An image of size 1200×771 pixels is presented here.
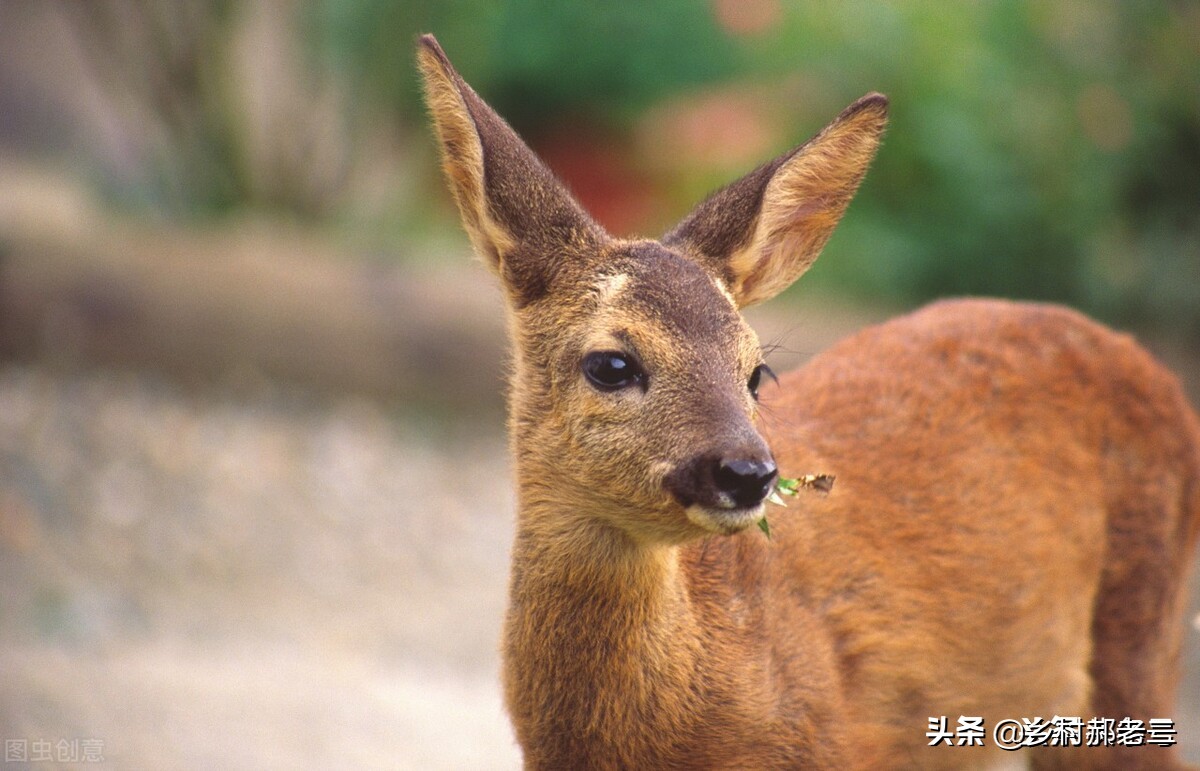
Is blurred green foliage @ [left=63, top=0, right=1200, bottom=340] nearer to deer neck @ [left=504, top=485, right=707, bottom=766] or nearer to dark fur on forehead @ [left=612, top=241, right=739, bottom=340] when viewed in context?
dark fur on forehead @ [left=612, top=241, right=739, bottom=340]

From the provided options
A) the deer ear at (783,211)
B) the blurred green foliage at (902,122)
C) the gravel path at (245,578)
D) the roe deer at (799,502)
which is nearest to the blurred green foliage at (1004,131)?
the blurred green foliage at (902,122)

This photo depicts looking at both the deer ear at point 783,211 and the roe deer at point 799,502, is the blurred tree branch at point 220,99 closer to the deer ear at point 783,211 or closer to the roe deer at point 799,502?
the roe deer at point 799,502

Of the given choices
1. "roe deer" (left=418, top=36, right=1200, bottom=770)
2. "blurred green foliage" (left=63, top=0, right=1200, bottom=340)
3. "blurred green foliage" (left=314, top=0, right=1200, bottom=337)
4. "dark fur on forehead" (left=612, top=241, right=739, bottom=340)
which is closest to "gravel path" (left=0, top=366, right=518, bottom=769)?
"blurred green foliage" (left=63, top=0, right=1200, bottom=340)

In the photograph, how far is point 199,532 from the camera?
8422 mm

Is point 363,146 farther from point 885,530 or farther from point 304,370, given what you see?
point 885,530

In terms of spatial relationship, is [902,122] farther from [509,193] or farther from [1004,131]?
[509,193]

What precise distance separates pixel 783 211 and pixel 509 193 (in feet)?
2.76

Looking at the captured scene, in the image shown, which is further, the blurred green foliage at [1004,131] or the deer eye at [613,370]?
the blurred green foliage at [1004,131]

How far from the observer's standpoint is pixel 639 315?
12.0 ft

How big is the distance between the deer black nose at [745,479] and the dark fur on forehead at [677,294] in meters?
0.45

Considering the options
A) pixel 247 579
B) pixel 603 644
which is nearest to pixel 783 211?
pixel 603 644

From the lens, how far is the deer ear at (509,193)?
12.7ft

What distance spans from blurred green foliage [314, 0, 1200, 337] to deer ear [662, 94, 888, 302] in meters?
6.25

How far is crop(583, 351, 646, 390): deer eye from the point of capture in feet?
11.8
